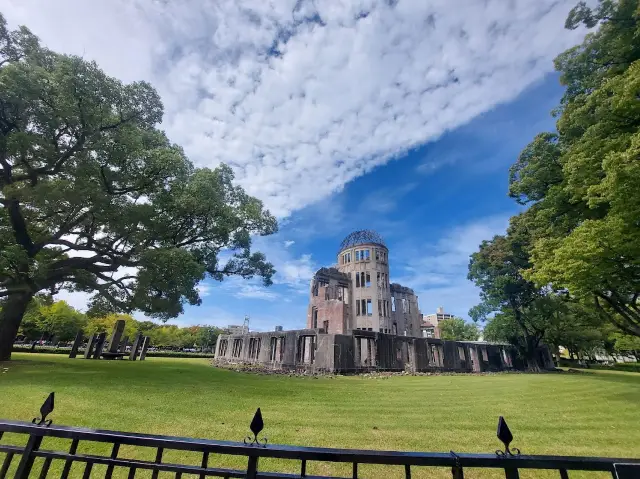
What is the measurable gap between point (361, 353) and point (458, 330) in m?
44.1

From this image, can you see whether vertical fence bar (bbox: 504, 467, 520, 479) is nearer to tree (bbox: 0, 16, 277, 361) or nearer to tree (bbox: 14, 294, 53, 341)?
tree (bbox: 0, 16, 277, 361)

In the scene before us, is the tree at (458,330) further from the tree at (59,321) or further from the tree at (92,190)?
the tree at (59,321)

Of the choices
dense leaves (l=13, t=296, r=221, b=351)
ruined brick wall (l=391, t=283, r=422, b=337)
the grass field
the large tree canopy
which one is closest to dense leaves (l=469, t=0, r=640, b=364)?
the large tree canopy

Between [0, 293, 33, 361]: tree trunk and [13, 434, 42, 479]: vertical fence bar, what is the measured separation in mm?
17996

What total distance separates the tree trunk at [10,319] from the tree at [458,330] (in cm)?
6642

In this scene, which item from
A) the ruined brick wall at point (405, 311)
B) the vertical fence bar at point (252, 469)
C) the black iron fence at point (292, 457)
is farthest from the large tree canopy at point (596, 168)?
the ruined brick wall at point (405, 311)

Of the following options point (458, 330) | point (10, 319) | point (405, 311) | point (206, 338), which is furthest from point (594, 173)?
point (206, 338)

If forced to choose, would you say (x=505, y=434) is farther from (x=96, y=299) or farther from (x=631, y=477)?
(x=96, y=299)

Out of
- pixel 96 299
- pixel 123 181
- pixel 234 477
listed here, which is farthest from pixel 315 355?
pixel 234 477

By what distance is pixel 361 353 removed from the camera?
95.8ft

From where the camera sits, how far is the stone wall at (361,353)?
23.8 metres

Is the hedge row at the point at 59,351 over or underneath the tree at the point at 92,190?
underneath

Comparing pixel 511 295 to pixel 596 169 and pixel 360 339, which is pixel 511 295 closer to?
pixel 360 339

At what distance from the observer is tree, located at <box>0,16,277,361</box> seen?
13.6m
